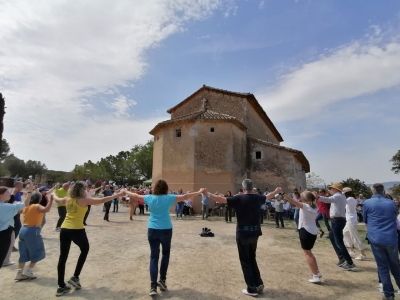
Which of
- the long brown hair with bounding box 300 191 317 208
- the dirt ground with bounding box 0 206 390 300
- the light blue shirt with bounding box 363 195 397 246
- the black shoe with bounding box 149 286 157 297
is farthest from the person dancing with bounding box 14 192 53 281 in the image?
the light blue shirt with bounding box 363 195 397 246

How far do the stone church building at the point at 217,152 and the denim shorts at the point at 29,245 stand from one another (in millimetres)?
13952

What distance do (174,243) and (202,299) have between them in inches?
175

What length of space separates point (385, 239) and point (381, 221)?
30cm

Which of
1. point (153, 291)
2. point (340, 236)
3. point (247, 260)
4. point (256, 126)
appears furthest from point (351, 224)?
point (256, 126)

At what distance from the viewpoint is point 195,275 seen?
217 inches

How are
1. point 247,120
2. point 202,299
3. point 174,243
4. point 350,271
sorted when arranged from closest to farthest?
point 202,299, point 350,271, point 174,243, point 247,120

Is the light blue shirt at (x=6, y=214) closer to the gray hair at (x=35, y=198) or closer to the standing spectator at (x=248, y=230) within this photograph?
the gray hair at (x=35, y=198)

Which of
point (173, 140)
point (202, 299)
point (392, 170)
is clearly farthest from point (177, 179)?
point (392, 170)

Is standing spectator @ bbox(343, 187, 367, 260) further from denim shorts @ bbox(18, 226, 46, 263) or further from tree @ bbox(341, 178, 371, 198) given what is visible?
tree @ bbox(341, 178, 371, 198)

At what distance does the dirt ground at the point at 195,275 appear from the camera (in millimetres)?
4578

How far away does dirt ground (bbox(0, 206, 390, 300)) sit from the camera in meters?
4.58

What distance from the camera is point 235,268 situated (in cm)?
604

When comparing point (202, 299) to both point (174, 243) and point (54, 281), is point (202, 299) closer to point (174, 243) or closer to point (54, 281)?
point (54, 281)

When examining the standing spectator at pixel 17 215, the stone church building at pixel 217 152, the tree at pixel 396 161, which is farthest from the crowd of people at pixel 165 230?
the tree at pixel 396 161
